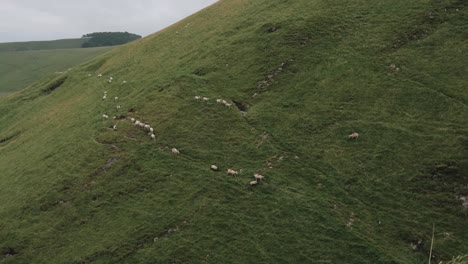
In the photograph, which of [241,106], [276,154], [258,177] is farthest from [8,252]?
[241,106]

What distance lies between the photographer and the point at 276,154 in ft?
73.7

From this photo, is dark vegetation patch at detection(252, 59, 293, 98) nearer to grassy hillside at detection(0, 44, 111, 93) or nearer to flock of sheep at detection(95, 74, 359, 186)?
flock of sheep at detection(95, 74, 359, 186)

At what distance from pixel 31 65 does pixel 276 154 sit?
543 ft

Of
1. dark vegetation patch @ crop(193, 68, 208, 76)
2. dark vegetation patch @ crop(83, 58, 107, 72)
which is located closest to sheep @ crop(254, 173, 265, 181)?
dark vegetation patch @ crop(193, 68, 208, 76)

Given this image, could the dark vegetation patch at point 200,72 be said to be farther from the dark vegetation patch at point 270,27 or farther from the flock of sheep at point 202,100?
the dark vegetation patch at point 270,27

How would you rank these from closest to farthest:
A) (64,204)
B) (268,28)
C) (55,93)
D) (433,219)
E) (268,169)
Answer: (433,219)
(268,169)
(64,204)
(268,28)
(55,93)

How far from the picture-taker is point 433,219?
17531 mm

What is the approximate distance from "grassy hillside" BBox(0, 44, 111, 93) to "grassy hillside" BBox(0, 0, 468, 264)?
117822 millimetres

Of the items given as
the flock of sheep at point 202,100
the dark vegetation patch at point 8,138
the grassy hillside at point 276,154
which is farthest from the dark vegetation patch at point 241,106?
the dark vegetation patch at point 8,138

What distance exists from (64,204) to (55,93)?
26.8 meters

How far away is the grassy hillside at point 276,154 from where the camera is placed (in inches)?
718

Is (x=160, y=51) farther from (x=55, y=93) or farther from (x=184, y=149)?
(x=184, y=149)

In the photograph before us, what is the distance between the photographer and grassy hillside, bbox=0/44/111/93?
14200 centimetres

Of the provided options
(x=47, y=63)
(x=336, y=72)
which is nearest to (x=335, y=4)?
(x=336, y=72)
